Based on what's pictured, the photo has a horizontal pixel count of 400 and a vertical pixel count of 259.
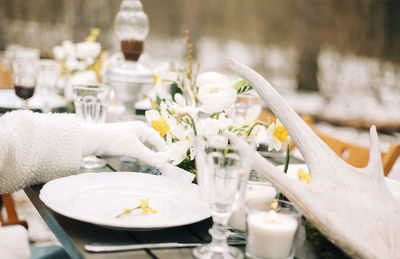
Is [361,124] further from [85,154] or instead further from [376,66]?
[85,154]

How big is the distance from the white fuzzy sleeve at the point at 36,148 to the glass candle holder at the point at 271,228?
1.81ft

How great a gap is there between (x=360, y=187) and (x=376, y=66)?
14.8ft

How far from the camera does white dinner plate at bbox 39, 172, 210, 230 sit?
0.86m

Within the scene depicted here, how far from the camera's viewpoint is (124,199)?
102cm

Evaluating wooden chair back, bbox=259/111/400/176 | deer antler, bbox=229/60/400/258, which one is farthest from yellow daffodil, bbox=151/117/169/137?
wooden chair back, bbox=259/111/400/176

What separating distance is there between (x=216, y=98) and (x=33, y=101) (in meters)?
1.28

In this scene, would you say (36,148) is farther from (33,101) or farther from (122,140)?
(33,101)

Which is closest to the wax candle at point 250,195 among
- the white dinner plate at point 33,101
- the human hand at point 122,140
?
the human hand at point 122,140

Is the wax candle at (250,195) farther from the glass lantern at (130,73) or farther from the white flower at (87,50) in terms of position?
the white flower at (87,50)

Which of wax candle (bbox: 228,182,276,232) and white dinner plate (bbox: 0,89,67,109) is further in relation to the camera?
white dinner plate (bbox: 0,89,67,109)

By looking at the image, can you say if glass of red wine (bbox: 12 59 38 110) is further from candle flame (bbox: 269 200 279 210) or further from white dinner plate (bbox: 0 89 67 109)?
candle flame (bbox: 269 200 279 210)

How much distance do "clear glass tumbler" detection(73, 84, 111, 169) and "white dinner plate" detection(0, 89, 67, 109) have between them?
0.55 meters

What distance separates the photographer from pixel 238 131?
109 cm

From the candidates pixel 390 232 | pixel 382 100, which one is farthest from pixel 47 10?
pixel 390 232
